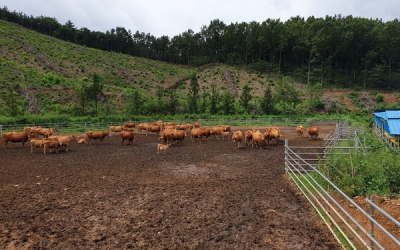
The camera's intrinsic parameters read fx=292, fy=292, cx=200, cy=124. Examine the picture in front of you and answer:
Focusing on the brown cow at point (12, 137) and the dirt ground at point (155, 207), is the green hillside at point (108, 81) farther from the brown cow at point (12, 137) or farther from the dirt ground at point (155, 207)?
the dirt ground at point (155, 207)

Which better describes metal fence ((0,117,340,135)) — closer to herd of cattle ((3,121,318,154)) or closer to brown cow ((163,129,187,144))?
herd of cattle ((3,121,318,154))

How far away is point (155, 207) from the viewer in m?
8.44

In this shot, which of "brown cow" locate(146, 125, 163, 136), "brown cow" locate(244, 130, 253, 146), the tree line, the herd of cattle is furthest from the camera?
the tree line

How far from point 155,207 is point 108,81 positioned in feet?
195

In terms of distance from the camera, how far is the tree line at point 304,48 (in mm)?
66312

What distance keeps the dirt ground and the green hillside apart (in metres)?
29.5

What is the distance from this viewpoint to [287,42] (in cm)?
7494

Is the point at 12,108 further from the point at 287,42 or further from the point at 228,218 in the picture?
the point at 287,42

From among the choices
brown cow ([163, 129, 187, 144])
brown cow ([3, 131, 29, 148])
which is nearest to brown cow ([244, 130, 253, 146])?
brown cow ([163, 129, 187, 144])

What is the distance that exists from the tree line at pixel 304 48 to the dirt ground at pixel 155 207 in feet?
185

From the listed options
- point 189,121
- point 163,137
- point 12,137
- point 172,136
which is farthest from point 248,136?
point 189,121

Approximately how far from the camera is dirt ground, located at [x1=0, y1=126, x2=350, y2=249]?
640 cm

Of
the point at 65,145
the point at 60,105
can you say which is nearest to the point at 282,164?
the point at 65,145

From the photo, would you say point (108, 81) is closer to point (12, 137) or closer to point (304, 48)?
point (12, 137)
